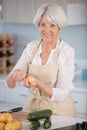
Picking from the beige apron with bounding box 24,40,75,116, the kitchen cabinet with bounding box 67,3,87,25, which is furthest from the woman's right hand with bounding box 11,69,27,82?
the kitchen cabinet with bounding box 67,3,87,25

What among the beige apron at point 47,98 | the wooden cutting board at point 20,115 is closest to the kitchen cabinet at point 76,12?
the beige apron at point 47,98

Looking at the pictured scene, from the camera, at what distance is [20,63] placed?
1627 millimetres

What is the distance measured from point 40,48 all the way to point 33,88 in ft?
0.63

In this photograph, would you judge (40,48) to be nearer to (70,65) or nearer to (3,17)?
(70,65)

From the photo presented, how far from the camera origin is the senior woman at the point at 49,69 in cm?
153

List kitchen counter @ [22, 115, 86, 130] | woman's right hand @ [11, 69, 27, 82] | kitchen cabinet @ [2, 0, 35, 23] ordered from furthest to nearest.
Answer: kitchen cabinet @ [2, 0, 35, 23] < woman's right hand @ [11, 69, 27, 82] < kitchen counter @ [22, 115, 86, 130]

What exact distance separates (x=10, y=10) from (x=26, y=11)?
134 millimetres

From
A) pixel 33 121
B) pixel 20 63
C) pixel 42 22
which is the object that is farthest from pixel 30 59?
pixel 33 121

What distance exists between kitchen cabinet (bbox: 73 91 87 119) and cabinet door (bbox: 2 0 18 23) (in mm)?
728

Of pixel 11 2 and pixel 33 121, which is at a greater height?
pixel 11 2

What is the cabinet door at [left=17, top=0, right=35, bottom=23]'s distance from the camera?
254 cm

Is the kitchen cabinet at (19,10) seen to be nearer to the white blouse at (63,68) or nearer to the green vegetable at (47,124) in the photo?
the white blouse at (63,68)

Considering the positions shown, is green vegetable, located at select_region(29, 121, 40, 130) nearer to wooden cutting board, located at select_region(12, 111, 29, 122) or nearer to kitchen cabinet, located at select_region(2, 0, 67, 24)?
wooden cutting board, located at select_region(12, 111, 29, 122)

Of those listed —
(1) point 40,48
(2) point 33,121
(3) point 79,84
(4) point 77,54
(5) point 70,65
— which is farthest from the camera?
(4) point 77,54
